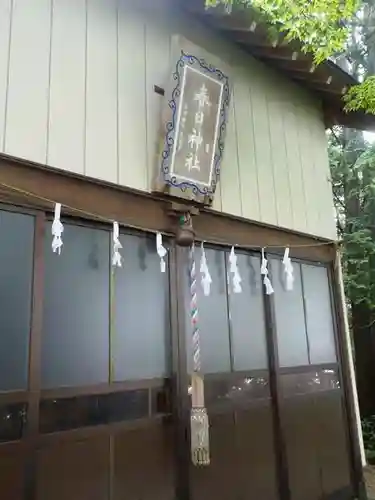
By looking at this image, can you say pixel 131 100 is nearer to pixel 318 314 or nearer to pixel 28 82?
pixel 28 82

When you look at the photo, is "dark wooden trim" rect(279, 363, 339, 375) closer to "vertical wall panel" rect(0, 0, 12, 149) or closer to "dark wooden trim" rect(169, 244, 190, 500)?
"dark wooden trim" rect(169, 244, 190, 500)

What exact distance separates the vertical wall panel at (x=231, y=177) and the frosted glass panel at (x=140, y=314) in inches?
40.9

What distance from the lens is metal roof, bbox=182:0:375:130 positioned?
14.0 ft

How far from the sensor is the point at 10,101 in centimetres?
289

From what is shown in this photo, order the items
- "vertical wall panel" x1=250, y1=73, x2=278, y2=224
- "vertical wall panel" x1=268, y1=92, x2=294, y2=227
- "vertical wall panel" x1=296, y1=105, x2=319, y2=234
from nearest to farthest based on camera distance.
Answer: "vertical wall panel" x1=250, y1=73, x2=278, y2=224
"vertical wall panel" x1=268, y1=92, x2=294, y2=227
"vertical wall panel" x1=296, y1=105, x2=319, y2=234

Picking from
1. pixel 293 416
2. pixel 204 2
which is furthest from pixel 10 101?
pixel 293 416

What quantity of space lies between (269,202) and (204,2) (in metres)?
2.00

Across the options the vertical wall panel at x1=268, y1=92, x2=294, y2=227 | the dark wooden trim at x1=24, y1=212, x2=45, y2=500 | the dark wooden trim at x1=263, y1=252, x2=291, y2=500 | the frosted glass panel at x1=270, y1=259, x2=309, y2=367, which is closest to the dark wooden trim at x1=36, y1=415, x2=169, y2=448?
the dark wooden trim at x1=24, y1=212, x2=45, y2=500

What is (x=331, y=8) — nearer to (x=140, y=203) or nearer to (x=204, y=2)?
(x=204, y=2)

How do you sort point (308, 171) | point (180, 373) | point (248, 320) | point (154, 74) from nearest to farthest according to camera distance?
point (180, 373) → point (154, 74) → point (248, 320) → point (308, 171)

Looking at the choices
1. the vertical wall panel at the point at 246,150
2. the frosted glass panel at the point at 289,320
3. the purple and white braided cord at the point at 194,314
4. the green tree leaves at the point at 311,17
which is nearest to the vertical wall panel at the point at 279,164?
the vertical wall panel at the point at 246,150

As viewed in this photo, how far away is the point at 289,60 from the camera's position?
4.96m

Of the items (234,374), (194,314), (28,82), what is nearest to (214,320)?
(194,314)

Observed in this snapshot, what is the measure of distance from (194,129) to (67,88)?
1025mm
